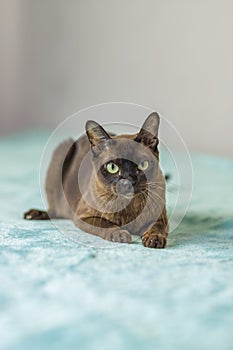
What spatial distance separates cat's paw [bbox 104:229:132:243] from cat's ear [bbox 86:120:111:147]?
0.72 ft

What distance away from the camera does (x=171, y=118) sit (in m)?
2.83

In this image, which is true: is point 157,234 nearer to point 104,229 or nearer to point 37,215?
point 104,229

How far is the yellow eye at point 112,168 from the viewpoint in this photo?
135 cm

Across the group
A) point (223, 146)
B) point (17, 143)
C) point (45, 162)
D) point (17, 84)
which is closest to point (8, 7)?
point (17, 84)

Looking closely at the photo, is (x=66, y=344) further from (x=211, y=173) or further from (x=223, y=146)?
(x=223, y=146)

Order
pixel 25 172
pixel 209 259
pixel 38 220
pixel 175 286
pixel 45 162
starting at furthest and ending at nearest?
pixel 25 172 → pixel 45 162 → pixel 38 220 → pixel 209 259 → pixel 175 286

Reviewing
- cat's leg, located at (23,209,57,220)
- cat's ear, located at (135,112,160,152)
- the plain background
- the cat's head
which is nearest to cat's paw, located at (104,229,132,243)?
the cat's head

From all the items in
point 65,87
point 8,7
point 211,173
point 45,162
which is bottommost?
point 211,173

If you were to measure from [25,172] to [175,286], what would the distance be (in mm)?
1396

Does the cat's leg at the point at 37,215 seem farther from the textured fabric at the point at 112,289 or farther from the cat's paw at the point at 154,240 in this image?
the cat's paw at the point at 154,240

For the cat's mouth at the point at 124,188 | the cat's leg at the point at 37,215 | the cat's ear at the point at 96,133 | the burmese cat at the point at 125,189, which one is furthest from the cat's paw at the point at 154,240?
the cat's leg at the point at 37,215

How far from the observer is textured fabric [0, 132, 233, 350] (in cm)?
89

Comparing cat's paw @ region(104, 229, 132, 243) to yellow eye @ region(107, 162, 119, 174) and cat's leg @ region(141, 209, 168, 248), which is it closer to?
cat's leg @ region(141, 209, 168, 248)

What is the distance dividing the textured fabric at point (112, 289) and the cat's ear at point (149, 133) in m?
0.24
